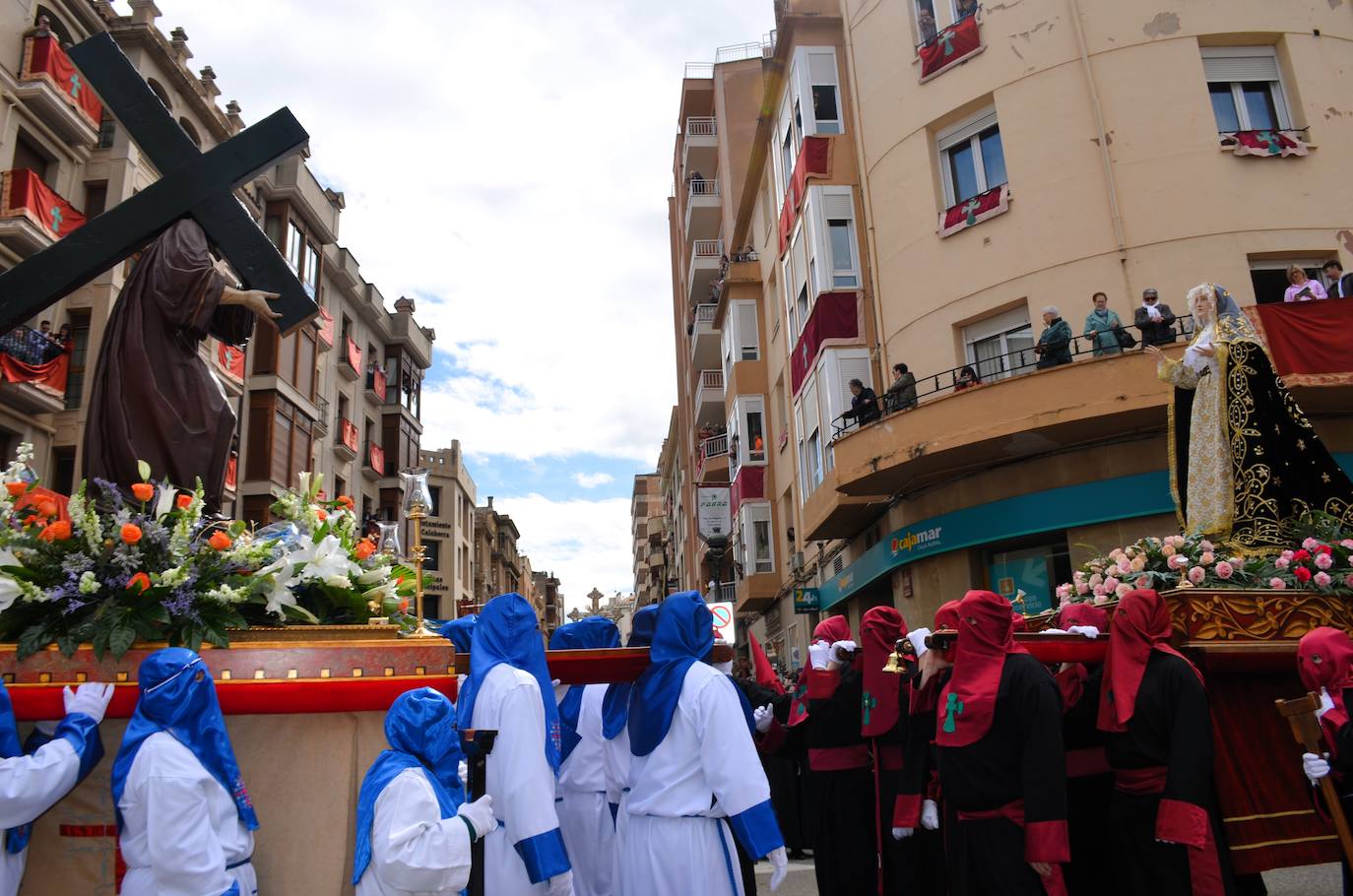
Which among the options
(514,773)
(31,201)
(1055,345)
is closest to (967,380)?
(1055,345)

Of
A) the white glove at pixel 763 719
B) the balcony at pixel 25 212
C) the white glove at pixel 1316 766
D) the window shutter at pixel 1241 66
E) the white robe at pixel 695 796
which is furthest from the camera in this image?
the balcony at pixel 25 212

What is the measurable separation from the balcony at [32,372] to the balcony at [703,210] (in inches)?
926

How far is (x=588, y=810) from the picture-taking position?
6512mm

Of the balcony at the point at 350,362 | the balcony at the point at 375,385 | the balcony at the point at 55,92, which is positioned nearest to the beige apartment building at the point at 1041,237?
the balcony at the point at 55,92

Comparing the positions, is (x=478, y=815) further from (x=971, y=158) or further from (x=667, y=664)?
(x=971, y=158)

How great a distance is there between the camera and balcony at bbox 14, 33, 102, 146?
60.4 ft

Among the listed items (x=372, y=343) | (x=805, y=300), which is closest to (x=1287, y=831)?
(x=805, y=300)

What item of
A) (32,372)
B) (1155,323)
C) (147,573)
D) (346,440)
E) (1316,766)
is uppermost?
(346,440)

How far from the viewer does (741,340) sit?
30344 millimetres

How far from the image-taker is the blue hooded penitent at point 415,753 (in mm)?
3809

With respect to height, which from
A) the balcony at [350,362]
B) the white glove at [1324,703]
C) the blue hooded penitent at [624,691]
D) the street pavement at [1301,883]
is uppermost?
the balcony at [350,362]

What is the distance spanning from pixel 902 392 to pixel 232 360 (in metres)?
16.2

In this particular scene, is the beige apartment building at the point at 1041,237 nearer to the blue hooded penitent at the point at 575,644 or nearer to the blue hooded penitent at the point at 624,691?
the blue hooded penitent at the point at 575,644

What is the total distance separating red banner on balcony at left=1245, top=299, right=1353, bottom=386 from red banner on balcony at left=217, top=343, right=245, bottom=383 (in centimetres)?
1999
